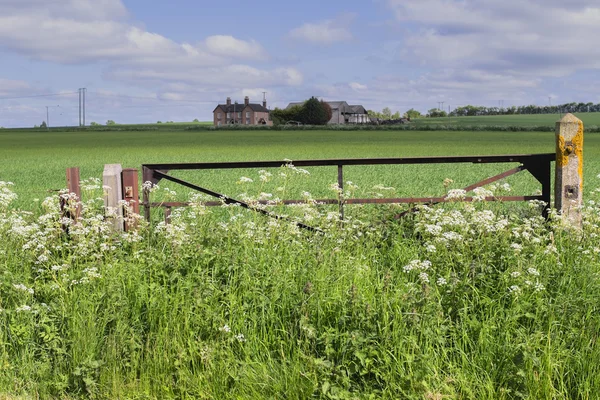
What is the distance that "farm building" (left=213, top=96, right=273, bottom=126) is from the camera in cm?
17488

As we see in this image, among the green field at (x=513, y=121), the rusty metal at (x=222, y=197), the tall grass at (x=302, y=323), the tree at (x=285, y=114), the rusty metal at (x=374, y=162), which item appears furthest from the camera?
the tree at (x=285, y=114)

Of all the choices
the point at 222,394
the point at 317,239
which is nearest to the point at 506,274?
the point at 317,239

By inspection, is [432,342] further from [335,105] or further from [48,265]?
[335,105]

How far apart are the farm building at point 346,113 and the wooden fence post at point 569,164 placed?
519 feet

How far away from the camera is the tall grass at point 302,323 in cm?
518

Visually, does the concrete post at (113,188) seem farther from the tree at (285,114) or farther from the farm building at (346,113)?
the farm building at (346,113)

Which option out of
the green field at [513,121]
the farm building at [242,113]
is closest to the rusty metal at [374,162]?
the green field at [513,121]

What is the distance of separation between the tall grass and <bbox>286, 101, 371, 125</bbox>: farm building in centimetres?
16097

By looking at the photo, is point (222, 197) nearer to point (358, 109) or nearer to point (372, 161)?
point (372, 161)

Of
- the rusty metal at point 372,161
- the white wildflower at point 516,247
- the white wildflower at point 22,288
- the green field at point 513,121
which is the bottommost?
the white wildflower at point 22,288

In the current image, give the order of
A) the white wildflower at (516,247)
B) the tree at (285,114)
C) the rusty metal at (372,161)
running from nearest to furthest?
1. the white wildflower at (516,247)
2. the rusty metal at (372,161)
3. the tree at (285,114)

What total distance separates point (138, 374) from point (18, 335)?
4.37 feet

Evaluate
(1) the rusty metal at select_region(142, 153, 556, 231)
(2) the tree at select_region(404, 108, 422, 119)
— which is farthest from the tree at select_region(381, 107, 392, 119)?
(1) the rusty metal at select_region(142, 153, 556, 231)

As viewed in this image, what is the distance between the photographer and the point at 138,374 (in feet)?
19.5
